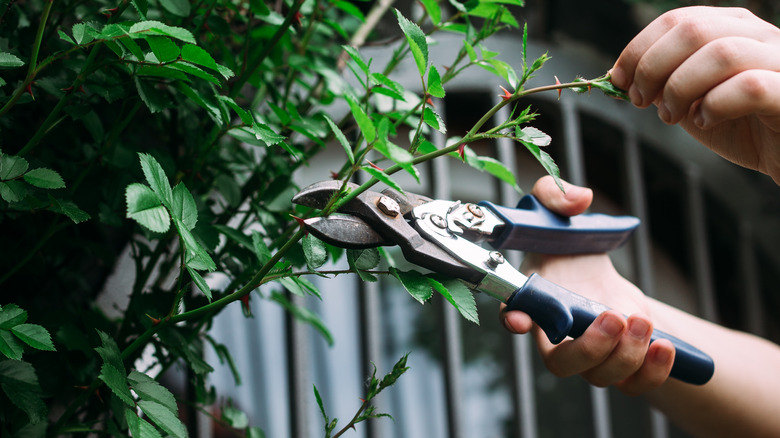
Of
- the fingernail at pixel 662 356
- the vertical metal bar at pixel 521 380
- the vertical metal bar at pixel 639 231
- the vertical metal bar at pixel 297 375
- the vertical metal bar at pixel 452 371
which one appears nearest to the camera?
the fingernail at pixel 662 356

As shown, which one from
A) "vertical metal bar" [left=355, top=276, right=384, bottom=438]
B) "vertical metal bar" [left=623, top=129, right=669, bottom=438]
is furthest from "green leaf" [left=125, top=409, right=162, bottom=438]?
"vertical metal bar" [left=623, top=129, right=669, bottom=438]

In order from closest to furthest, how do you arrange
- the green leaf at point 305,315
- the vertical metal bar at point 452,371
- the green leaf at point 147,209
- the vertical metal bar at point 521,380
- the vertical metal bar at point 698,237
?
the green leaf at point 147,209, the green leaf at point 305,315, the vertical metal bar at point 452,371, the vertical metal bar at point 521,380, the vertical metal bar at point 698,237

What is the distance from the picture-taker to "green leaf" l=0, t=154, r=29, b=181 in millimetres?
510

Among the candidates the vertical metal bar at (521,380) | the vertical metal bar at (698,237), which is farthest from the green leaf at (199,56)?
the vertical metal bar at (698,237)

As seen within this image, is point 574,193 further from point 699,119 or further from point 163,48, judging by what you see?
point 163,48

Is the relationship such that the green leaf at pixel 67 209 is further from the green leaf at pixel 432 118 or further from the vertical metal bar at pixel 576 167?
the vertical metal bar at pixel 576 167

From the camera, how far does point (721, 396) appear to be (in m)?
A: 1.01

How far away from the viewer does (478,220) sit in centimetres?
77

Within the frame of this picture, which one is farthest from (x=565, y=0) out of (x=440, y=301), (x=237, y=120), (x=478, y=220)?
(x=478, y=220)

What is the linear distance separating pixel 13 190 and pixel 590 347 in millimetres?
615

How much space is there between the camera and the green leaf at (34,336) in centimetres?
50

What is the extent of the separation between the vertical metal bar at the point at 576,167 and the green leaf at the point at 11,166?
145cm

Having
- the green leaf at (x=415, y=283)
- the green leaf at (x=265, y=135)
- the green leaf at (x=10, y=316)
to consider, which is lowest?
the green leaf at (x=10, y=316)

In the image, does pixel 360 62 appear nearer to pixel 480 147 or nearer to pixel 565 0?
pixel 480 147
